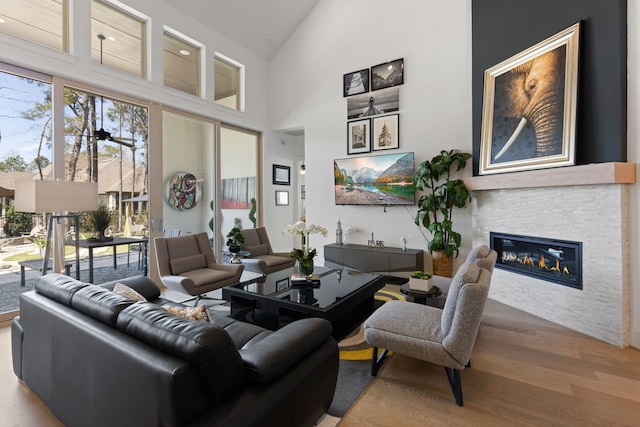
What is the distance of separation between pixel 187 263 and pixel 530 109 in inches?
177

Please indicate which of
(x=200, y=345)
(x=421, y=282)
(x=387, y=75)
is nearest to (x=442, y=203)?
(x=421, y=282)

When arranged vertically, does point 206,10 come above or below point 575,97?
above

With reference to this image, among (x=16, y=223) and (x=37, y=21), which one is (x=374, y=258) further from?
(x=37, y=21)

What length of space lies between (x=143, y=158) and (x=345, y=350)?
160 inches

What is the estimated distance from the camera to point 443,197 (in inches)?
182

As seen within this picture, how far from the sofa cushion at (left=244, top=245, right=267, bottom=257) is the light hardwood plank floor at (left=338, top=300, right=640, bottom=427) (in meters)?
2.98

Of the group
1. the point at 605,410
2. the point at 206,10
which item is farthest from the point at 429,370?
the point at 206,10

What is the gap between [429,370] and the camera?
7.82ft

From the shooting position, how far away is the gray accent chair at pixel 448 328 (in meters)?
1.86

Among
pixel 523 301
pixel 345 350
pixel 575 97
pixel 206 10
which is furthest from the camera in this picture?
pixel 206 10

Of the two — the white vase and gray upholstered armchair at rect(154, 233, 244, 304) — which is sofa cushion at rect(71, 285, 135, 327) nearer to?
gray upholstered armchair at rect(154, 233, 244, 304)

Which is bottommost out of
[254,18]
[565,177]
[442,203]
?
[442,203]

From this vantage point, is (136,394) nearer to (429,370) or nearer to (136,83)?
(429,370)

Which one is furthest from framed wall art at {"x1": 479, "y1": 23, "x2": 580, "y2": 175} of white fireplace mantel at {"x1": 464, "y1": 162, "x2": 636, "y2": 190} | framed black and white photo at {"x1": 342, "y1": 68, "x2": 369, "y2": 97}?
framed black and white photo at {"x1": 342, "y1": 68, "x2": 369, "y2": 97}
